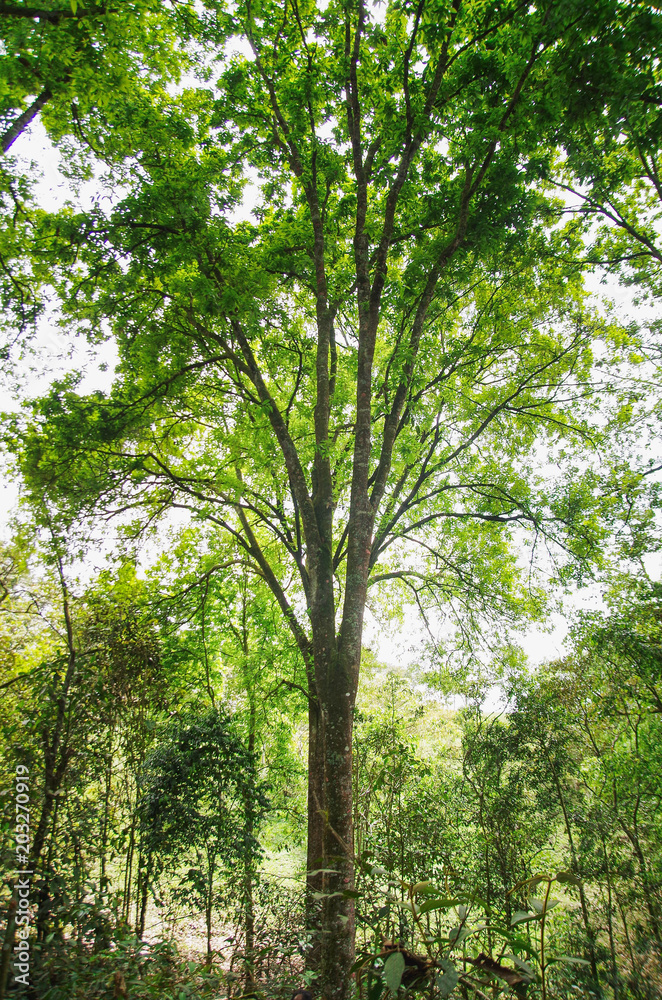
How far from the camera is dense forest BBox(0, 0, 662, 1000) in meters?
4.39

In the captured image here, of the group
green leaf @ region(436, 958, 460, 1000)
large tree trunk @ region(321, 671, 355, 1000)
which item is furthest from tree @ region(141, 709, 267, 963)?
green leaf @ region(436, 958, 460, 1000)

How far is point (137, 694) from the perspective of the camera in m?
5.51

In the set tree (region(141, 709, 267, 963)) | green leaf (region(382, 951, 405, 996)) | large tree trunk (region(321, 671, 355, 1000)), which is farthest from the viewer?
tree (region(141, 709, 267, 963))

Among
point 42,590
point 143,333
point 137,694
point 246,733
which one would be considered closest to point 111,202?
point 143,333

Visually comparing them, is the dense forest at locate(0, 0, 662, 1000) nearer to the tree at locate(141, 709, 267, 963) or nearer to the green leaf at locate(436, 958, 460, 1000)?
the tree at locate(141, 709, 267, 963)

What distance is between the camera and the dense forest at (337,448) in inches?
173

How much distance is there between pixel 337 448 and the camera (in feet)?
21.5

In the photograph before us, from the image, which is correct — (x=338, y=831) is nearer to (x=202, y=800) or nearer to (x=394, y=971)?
(x=202, y=800)

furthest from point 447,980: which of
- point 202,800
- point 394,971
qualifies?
point 202,800

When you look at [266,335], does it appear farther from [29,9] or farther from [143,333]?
[29,9]

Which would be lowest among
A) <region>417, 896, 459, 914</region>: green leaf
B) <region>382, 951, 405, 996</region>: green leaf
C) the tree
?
the tree

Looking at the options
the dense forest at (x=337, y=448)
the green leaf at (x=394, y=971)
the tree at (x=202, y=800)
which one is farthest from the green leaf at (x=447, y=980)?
the tree at (x=202, y=800)

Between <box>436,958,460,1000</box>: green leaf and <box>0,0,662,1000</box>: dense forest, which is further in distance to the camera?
<box>0,0,662,1000</box>: dense forest

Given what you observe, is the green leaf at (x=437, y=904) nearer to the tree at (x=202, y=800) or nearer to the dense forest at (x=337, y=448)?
the dense forest at (x=337, y=448)
